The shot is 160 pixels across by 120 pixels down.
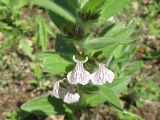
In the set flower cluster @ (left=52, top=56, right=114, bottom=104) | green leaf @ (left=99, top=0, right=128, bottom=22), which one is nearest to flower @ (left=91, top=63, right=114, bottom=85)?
flower cluster @ (left=52, top=56, right=114, bottom=104)

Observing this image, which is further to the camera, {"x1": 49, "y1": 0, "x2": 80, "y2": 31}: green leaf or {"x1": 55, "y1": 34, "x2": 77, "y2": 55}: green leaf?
{"x1": 55, "y1": 34, "x2": 77, "y2": 55}: green leaf

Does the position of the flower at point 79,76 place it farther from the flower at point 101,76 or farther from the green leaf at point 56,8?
the green leaf at point 56,8

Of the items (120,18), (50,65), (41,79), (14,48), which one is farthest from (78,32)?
(120,18)

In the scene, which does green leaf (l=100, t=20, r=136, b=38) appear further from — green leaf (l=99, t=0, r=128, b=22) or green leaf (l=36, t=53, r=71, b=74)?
green leaf (l=36, t=53, r=71, b=74)

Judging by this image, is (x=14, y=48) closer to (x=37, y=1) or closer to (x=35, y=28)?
(x=35, y=28)

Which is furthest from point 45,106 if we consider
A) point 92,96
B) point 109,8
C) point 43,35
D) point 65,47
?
point 43,35

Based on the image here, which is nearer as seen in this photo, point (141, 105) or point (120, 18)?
point (141, 105)

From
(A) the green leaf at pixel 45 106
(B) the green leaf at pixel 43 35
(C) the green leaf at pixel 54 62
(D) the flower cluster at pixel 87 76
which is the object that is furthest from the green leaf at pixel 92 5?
(B) the green leaf at pixel 43 35
